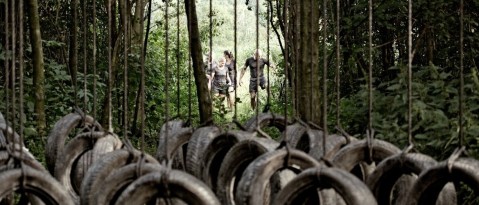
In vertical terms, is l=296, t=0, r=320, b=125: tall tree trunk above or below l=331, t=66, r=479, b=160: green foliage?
above

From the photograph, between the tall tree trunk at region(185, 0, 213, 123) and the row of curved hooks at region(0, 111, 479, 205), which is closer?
the row of curved hooks at region(0, 111, 479, 205)

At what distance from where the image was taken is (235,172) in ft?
13.0

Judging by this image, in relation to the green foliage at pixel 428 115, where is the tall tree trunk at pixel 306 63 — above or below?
above

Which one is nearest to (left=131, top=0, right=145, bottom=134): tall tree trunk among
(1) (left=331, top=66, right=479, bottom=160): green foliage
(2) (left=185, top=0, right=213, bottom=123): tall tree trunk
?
(2) (left=185, top=0, right=213, bottom=123): tall tree trunk

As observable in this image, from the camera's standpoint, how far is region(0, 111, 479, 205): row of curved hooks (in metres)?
2.93

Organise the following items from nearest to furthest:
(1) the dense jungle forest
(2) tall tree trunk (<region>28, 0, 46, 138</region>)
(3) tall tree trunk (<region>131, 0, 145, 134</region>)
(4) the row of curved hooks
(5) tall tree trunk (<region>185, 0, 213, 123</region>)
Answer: (4) the row of curved hooks < (1) the dense jungle forest < (5) tall tree trunk (<region>185, 0, 213, 123</region>) < (2) tall tree trunk (<region>28, 0, 46, 138</region>) < (3) tall tree trunk (<region>131, 0, 145, 134</region>)

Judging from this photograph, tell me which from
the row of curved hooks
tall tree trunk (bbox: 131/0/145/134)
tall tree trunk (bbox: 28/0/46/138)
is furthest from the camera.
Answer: tall tree trunk (bbox: 131/0/145/134)

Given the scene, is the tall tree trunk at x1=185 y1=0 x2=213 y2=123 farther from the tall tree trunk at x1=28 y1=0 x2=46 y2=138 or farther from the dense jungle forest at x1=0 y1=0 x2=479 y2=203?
the tall tree trunk at x1=28 y1=0 x2=46 y2=138

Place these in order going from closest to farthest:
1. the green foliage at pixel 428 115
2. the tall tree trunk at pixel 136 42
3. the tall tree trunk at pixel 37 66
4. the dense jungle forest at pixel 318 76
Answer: the dense jungle forest at pixel 318 76 < the green foliage at pixel 428 115 < the tall tree trunk at pixel 37 66 < the tall tree trunk at pixel 136 42

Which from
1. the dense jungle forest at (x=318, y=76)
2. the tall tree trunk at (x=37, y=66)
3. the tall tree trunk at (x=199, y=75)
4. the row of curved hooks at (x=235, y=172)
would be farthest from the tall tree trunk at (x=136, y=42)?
the row of curved hooks at (x=235, y=172)

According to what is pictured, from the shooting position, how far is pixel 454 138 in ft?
18.9

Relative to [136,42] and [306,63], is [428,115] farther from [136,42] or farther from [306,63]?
[136,42]

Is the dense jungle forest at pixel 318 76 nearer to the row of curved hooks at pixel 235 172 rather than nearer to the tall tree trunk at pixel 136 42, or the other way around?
the tall tree trunk at pixel 136 42

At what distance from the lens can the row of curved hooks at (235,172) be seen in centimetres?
293
